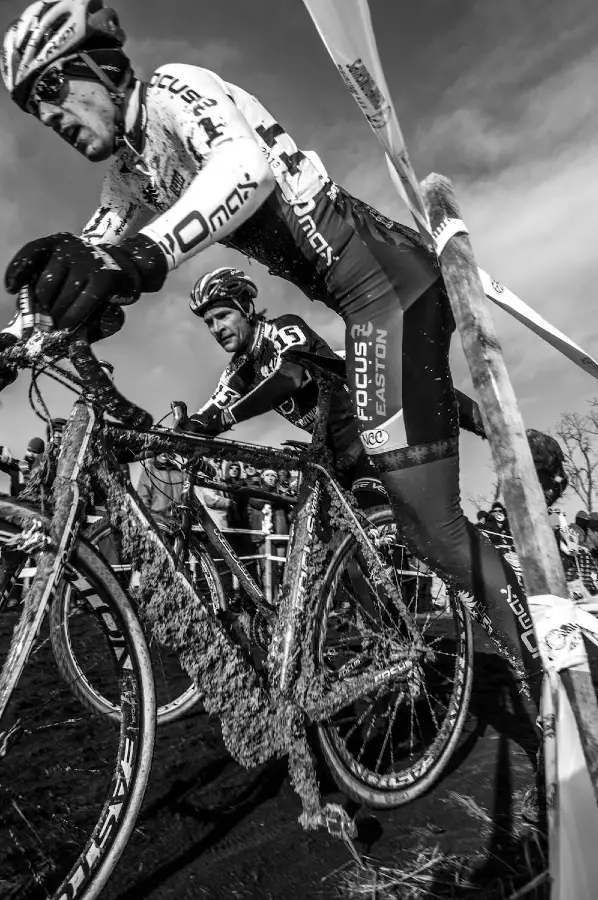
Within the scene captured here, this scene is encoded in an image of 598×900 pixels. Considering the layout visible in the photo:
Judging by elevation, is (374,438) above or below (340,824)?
above

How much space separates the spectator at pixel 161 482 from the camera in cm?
258

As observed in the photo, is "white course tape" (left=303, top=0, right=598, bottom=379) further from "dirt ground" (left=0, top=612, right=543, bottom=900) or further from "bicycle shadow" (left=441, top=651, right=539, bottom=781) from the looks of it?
"bicycle shadow" (left=441, top=651, right=539, bottom=781)

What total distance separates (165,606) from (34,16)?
71.4 inches

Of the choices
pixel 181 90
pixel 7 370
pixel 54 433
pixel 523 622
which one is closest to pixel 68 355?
pixel 7 370

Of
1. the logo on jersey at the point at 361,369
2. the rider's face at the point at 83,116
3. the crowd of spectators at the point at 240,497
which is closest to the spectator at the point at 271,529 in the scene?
the crowd of spectators at the point at 240,497

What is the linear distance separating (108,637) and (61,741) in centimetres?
78

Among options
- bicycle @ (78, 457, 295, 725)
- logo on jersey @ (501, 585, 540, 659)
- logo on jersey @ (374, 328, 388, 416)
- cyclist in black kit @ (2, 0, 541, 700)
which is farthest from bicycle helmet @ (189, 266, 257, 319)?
logo on jersey @ (501, 585, 540, 659)

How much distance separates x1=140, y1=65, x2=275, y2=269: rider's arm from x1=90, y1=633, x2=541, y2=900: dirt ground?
175cm

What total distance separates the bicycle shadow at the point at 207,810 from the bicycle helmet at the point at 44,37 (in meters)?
2.33

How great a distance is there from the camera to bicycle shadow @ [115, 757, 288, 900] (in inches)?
63.8

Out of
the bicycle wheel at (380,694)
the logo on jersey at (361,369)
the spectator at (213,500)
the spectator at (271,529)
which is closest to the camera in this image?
the logo on jersey at (361,369)

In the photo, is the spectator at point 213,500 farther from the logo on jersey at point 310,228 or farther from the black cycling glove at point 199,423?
the logo on jersey at point 310,228

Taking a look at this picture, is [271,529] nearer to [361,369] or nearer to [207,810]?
[207,810]

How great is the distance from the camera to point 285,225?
196 cm
